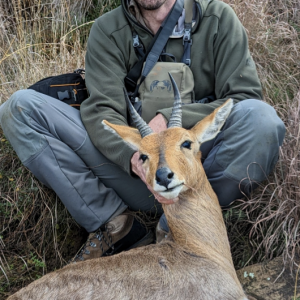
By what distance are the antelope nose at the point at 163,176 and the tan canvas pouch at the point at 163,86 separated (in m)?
1.57

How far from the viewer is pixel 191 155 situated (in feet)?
12.7

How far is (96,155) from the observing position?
4.93 metres

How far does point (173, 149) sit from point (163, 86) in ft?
4.38

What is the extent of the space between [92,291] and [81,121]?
80.8 inches

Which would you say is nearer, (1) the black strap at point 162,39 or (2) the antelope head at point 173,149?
(2) the antelope head at point 173,149

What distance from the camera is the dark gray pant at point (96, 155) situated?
4.40 m

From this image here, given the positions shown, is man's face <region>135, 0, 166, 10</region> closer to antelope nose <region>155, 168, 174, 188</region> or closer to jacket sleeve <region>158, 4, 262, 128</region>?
jacket sleeve <region>158, 4, 262, 128</region>

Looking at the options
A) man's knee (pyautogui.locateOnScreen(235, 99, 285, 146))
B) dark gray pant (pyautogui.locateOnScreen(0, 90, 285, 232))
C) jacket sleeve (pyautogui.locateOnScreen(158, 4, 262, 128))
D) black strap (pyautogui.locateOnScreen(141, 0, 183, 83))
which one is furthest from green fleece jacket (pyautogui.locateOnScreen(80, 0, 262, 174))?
man's knee (pyautogui.locateOnScreen(235, 99, 285, 146))

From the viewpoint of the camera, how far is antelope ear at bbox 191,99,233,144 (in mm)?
4020

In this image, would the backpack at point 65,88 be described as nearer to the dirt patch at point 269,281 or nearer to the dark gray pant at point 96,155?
the dark gray pant at point 96,155

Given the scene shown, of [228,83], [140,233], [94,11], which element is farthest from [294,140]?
[94,11]

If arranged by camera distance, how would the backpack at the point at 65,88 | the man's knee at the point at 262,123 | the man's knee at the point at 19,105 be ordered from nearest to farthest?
the man's knee at the point at 262,123, the man's knee at the point at 19,105, the backpack at the point at 65,88

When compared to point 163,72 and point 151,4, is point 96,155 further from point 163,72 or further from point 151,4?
point 151,4

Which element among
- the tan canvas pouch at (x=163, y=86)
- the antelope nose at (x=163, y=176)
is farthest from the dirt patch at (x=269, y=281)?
the tan canvas pouch at (x=163, y=86)
